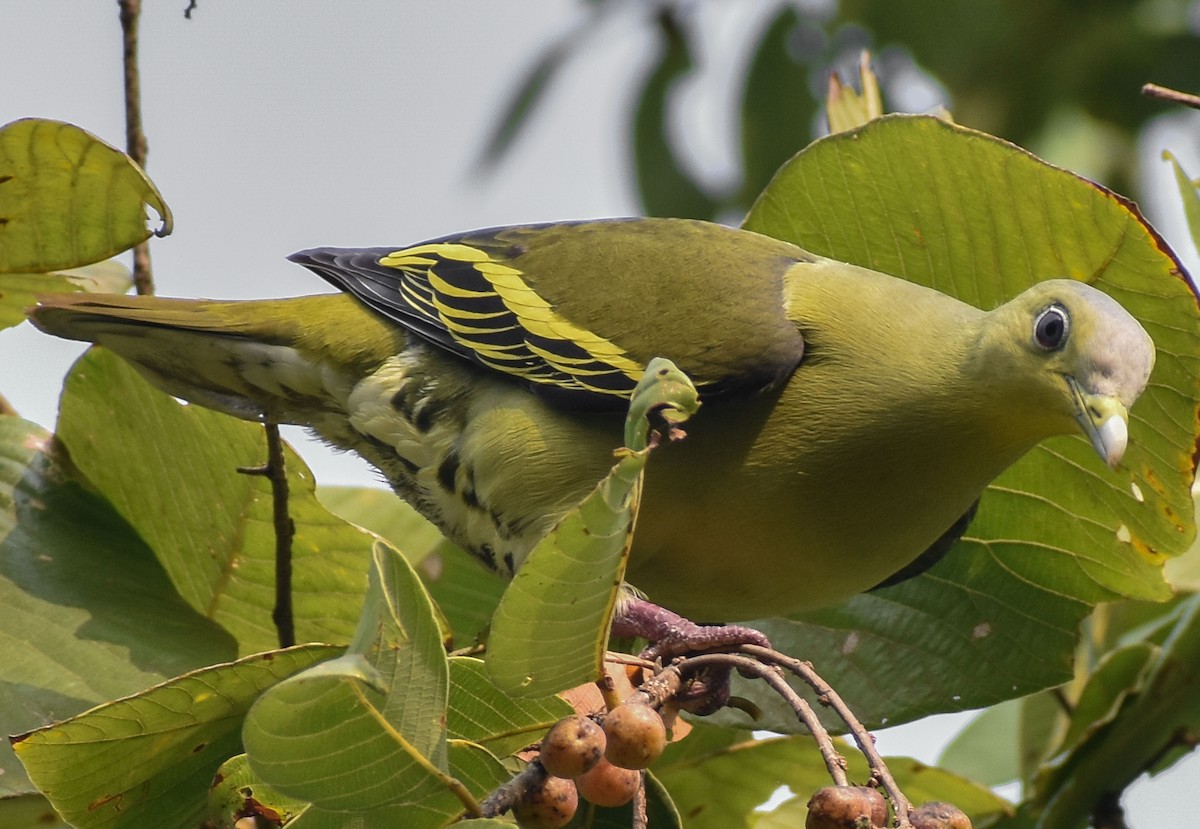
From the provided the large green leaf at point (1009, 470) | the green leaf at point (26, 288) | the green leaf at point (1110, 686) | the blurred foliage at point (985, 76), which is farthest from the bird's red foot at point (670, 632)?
the blurred foliage at point (985, 76)

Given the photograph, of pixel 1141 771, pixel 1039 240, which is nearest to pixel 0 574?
pixel 1039 240

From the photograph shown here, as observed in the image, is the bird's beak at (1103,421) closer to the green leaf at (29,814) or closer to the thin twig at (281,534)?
the thin twig at (281,534)

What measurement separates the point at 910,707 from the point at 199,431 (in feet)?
4.43

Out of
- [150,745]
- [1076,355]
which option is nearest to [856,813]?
[150,745]

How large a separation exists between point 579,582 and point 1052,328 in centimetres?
103

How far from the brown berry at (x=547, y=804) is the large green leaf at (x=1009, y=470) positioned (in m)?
0.97

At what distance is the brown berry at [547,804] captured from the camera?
4.80 ft

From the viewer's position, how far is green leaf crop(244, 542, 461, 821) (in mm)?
1374

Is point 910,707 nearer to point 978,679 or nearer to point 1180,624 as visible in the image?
point 978,679

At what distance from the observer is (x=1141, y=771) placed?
8.55 ft

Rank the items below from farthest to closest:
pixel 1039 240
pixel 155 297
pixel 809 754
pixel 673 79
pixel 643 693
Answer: pixel 673 79, pixel 155 297, pixel 809 754, pixel 1039 240, pixel 643 693

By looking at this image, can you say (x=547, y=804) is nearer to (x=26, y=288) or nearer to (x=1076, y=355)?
(x=1076, y=355)

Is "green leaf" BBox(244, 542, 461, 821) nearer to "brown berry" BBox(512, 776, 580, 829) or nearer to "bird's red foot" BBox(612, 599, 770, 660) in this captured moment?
"brown berry" BBox(512, 776, 580, 829)

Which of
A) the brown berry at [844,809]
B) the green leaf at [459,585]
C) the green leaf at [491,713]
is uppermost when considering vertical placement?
the brown berry at [844,809]
